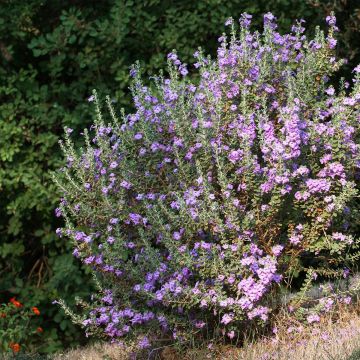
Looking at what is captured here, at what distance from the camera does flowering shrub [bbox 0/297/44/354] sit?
524 centimetres

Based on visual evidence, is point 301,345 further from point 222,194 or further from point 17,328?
point 17,328

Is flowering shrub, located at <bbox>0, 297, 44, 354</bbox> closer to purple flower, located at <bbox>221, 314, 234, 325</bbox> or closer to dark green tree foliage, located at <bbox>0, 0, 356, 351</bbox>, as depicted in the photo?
dark green tree foliage, located at <bbox>0, 0, 356, 351</bbox>

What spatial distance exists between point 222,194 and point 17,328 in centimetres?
228

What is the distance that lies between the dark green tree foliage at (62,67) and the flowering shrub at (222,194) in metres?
1.50

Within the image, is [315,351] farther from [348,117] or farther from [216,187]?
[348,117]

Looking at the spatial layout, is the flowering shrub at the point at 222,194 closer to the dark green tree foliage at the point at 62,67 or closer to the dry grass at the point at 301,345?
the dry grass at the point at 301,345

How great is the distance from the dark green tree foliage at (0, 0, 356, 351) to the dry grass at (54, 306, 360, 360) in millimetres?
1984

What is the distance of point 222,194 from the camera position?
3.77 metres

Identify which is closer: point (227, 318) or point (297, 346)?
point (227, 318)

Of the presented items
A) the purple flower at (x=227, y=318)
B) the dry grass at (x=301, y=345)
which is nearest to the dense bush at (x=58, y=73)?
the dry grass at (x=301, y=345)

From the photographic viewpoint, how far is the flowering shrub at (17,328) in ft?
17.2

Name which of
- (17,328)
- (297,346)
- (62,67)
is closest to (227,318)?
(297,346)

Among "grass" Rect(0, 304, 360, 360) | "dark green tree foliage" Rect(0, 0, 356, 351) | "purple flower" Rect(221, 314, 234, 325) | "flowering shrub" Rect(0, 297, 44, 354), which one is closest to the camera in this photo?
"grass" Rect(0, 304, 360, 360)

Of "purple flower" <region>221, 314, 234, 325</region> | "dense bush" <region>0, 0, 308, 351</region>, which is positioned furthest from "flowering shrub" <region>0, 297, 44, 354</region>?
"purple flower" <region>221, 314, 234, 325</region>
